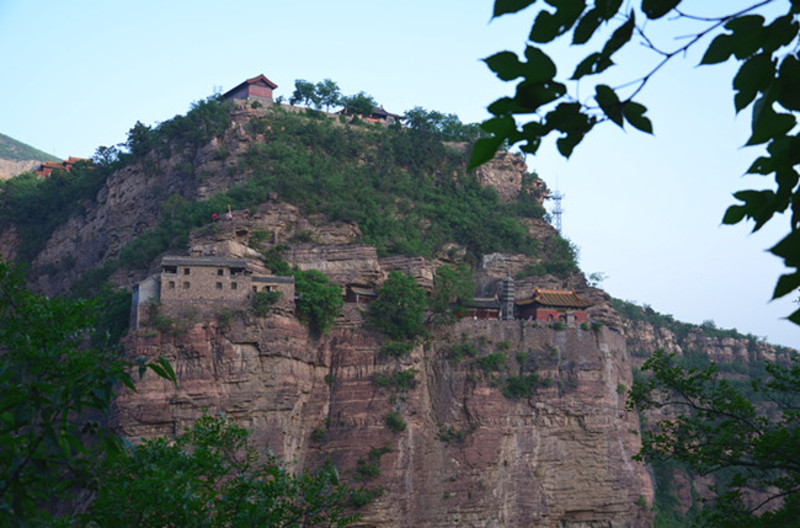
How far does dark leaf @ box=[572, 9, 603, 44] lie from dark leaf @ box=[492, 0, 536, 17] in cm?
28

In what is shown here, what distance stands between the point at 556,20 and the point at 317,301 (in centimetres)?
3122

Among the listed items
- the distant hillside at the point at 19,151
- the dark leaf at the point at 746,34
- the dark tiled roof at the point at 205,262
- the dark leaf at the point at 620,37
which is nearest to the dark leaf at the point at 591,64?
the dark leaf at the point at 620,37

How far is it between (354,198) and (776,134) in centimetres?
3880

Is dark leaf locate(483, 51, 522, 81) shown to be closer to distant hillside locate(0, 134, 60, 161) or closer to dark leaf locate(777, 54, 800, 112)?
dark leaf locate(777, 54, 800, 112)

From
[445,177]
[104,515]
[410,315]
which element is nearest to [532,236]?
[445,177]

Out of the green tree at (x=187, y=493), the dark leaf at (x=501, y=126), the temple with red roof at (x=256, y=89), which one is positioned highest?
the temple with red roof at (x=256, y=89)

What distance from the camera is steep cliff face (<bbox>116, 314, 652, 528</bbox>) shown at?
31.5m

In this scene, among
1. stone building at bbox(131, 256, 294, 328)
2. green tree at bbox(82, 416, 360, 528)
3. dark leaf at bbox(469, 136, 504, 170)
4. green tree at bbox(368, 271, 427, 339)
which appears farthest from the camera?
green tree at bbox(368, 271, 427, 339)

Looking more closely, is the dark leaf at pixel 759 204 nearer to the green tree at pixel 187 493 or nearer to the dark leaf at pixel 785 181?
the dark leaf at pixel 785 181

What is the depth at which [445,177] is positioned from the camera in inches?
1891

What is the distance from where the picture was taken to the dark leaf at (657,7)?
10.7 ft

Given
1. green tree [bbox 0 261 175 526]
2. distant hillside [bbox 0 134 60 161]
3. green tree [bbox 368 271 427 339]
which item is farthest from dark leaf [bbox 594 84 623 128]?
distant hillside [bbox 0 134 60 161]

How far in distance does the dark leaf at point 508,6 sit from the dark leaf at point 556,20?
14cm

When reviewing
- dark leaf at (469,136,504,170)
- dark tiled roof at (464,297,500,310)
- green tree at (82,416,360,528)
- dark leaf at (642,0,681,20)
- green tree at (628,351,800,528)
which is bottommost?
green tree at (82,416,360,528)
